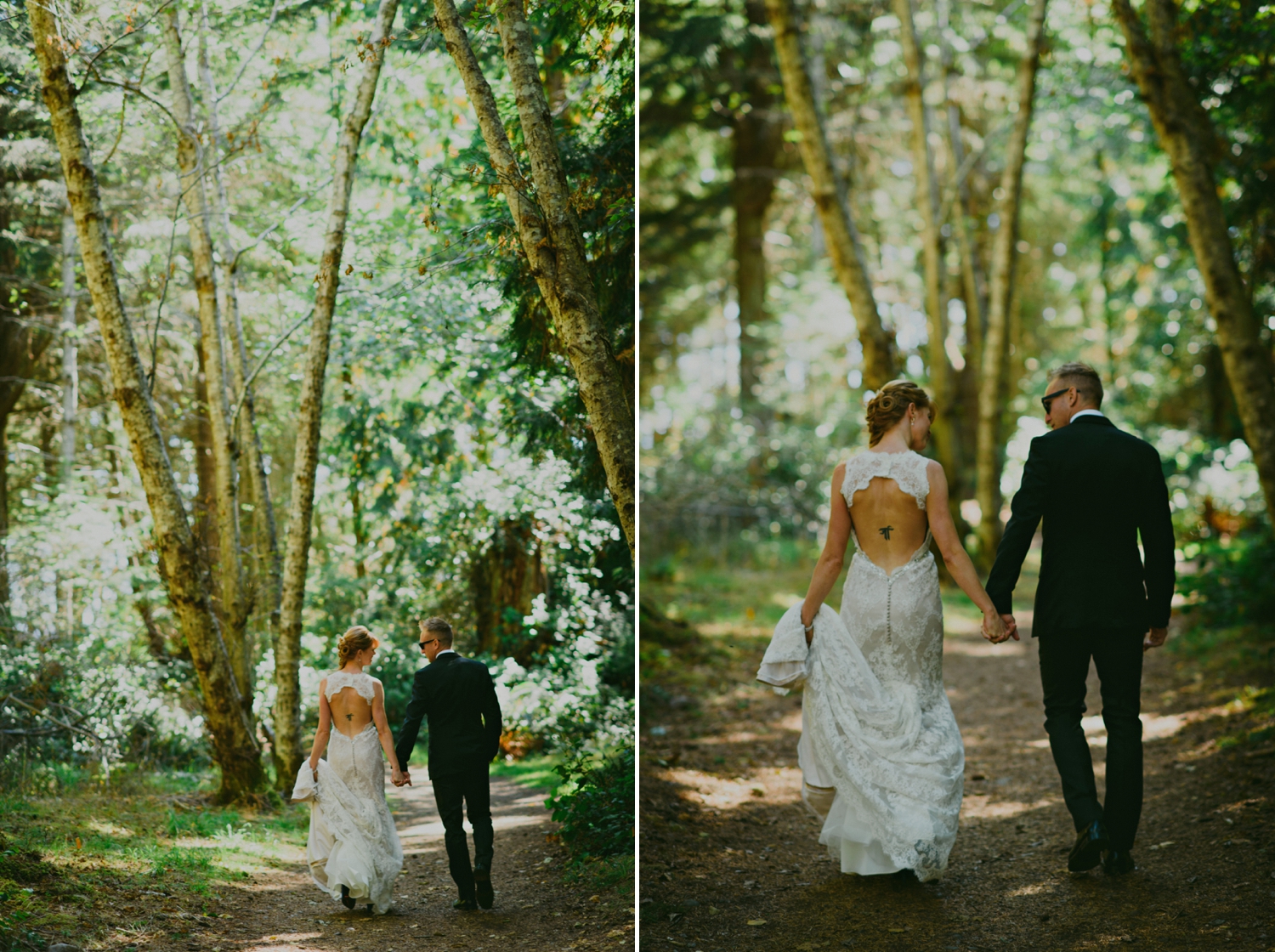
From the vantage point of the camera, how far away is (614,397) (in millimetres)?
3623

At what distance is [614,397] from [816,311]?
14997 millimetres

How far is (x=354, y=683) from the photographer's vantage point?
3309 mm

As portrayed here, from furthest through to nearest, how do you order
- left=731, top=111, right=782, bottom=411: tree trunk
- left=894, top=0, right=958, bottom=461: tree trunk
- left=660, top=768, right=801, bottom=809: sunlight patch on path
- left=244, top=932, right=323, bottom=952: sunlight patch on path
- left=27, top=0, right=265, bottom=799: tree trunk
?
left=731, top=111, right=782, bottom=411: tree trunk → left=894, top=0, right=958, bottom=461: tree trunk → left=660, top=768, right=801, bottom=809: sunlight patch on path → left=27, top=0, right=265, bottom=799: tree trunk → left=244, top=932, right=323, bottom=952: sunlight patch on path

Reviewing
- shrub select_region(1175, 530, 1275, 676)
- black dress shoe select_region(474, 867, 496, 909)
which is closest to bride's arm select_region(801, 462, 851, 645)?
black dress shoe select_region(474, 867, 496, 909)

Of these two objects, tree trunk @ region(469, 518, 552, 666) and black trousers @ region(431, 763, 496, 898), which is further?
tree trunk @ region(469, 518, 552, 666)

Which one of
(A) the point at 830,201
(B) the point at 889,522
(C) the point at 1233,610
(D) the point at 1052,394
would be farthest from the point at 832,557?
(C) the point at 1233,610

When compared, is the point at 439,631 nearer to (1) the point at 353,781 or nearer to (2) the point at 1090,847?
(1) the point at 353,781

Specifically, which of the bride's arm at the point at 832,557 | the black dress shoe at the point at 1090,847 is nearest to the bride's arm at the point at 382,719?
the bride's arm at the point at 832,557

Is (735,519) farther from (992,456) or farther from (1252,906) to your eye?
(1252,906)

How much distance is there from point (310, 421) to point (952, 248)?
17743mm

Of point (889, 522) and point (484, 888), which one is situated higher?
point (889, 522)

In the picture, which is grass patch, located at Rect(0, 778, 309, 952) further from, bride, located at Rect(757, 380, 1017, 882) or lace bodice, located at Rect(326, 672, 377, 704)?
bride, located at Rect(757, 380, 1017, 882)

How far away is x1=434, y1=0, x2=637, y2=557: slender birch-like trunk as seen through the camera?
3.50m

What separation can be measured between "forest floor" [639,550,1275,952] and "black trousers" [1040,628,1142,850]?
0.90 feet
